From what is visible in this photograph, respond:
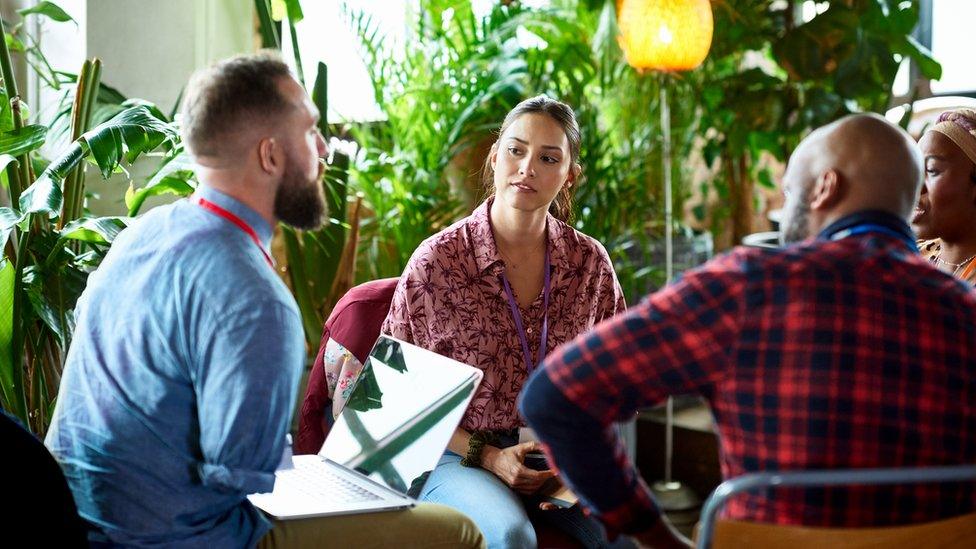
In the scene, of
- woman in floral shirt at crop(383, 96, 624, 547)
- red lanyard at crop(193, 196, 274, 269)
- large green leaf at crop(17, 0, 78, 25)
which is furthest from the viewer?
large green leaf at crop(17, 0, 78, 25)

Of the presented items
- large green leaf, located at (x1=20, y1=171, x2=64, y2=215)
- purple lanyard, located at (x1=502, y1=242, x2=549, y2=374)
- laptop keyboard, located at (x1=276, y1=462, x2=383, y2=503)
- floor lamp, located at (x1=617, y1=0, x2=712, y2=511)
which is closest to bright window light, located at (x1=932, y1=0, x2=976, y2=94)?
floor lamp, located at (x1=617, y1=0, x2=712, y2=511)

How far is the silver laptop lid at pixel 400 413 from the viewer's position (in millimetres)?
1814

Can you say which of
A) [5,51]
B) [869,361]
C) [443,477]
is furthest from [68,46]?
[869,361]

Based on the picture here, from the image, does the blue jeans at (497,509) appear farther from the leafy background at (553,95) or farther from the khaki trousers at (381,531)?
the leafy background at (553,95)

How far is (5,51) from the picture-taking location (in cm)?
246

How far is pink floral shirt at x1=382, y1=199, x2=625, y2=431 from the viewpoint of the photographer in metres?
2.38

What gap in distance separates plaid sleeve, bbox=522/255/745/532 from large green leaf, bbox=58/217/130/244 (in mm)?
1185

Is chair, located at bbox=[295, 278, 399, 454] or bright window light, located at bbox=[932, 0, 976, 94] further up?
bright window light, located at bbox=[932, 0, 976, 94]

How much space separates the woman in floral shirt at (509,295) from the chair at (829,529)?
98 centimetres

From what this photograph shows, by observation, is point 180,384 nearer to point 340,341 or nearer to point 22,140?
point 340,341

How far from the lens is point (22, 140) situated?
2334 millimetres

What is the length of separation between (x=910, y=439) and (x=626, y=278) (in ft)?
9.65

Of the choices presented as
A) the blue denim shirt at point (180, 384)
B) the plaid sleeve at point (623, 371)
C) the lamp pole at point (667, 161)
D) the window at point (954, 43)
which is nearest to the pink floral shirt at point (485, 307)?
the blue denim shirt at point (180, 384)

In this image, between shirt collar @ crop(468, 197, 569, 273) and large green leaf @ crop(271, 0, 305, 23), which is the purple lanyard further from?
large green leaf @ crop(271, 0, 305, 23)
